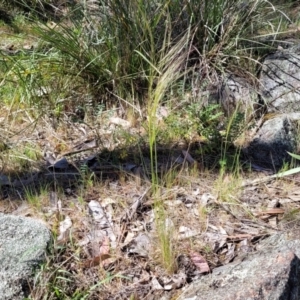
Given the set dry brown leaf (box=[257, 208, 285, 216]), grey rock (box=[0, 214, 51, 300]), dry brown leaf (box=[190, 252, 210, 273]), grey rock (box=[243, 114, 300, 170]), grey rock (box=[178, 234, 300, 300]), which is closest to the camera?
grey rock (box=[178, 234, 300, 300])

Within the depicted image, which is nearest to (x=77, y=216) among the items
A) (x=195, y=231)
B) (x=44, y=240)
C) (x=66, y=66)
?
(x=44, y=240)

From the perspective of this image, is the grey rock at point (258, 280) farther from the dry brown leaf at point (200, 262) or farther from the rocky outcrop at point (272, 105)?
the rocky outcrop at point (272, 105)

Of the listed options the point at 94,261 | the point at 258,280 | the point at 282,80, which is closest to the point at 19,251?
the point at 94,261

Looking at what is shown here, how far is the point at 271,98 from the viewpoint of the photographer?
380 centimetres

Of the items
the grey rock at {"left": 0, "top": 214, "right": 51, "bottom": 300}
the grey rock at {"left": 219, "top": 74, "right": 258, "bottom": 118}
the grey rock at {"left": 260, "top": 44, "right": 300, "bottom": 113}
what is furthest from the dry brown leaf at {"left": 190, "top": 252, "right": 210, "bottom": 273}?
the grey rock at {"left": 260, "top": 44, "right": 300, "bottom": 113}

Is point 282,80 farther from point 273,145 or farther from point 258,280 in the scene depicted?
point 258,280

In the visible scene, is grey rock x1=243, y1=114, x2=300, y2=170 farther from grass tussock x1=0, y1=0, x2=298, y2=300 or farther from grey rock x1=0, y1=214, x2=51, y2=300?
grey rock x1=0, y1=214, x2=51, y2=300

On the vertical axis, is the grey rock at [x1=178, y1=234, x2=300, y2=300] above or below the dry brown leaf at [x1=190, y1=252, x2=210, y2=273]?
above

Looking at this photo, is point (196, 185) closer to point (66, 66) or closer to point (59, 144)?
point (59, 144)

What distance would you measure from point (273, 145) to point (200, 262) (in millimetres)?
1128

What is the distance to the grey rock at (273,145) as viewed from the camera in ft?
10.3

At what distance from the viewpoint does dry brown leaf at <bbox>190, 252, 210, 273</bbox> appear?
7.58 ft

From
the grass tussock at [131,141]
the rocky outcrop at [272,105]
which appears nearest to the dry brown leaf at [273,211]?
the grass tussock at [131,141]

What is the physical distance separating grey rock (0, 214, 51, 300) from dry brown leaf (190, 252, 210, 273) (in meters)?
0.63
